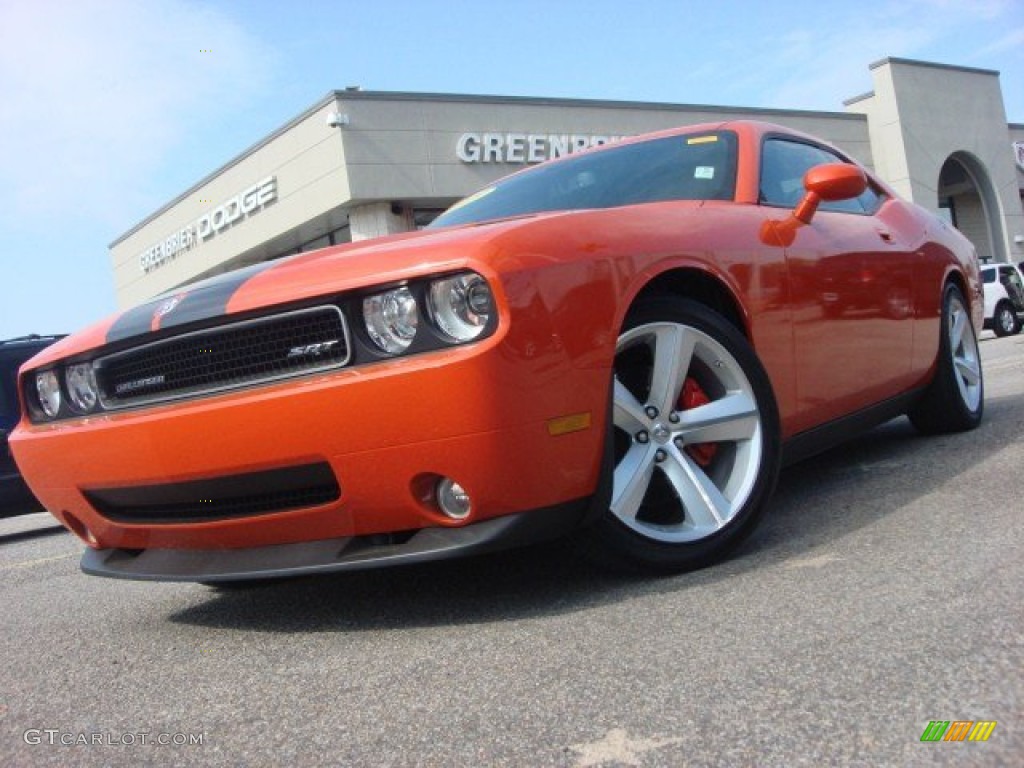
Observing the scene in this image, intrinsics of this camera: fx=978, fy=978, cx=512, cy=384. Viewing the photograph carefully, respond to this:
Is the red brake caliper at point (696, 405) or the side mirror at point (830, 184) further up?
the side mirror at point (830, 184)

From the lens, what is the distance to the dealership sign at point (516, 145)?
2155 centimetres

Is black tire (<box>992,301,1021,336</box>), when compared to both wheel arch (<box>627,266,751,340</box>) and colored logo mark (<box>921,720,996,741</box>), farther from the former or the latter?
colored logo mark (<box>921,720,996,741</box>)

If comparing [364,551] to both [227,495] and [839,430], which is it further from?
[839,430]

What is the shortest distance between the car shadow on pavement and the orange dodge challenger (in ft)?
0.46

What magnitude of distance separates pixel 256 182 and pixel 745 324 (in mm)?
21390

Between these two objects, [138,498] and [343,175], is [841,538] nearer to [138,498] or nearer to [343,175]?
[138,498]

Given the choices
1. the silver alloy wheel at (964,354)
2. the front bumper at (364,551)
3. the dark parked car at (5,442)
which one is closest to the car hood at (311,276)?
the front bumper at (364,551)

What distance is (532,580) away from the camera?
284 cm

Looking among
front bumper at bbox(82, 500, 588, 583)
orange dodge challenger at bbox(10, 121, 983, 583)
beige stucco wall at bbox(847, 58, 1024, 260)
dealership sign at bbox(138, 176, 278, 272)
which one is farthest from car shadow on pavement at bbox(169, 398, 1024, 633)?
beige stucco wall at bbox(847, 58, 1024, 260)

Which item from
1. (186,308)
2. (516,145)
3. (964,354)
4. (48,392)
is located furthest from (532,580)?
(516,145)

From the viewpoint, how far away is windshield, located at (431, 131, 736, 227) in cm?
336

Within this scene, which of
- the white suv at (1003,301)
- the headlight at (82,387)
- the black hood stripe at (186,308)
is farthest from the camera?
the white suv at (1003,301)

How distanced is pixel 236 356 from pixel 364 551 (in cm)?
60

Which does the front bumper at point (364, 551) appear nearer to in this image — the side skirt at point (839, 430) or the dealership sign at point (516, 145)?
the side skirt at point (839, 430)
